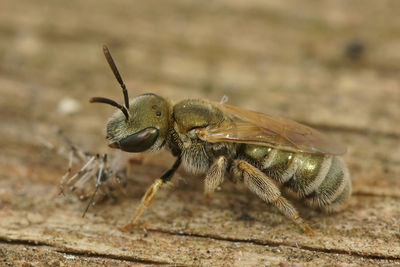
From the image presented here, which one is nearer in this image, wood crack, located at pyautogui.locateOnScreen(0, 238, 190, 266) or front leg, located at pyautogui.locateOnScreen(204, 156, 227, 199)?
wood crack, located at pyautogui.locateOnScreen(0, 238, 190, 266)

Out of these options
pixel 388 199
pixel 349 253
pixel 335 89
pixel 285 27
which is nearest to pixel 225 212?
pixel 349 253

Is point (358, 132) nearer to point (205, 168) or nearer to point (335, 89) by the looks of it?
point (335, 89)

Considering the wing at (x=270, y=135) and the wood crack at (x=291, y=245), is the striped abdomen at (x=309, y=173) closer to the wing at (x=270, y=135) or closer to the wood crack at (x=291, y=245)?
the wing at (x=270, y=135)

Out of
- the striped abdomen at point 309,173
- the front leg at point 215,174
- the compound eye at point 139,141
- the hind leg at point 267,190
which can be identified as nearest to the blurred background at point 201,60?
the striped abdomen at point 309,173

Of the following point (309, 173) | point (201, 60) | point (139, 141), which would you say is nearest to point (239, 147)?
point (309, 173)

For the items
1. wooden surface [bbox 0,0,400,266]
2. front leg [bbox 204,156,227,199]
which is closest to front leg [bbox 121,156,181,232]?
wooden surface [bbox 0,0,400,266]

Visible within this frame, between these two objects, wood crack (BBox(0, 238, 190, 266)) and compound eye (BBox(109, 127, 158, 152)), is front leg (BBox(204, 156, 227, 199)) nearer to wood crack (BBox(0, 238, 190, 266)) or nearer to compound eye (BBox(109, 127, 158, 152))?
compound eye (BBox(109, 127, 158, 152))
